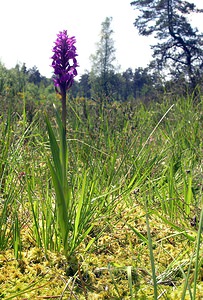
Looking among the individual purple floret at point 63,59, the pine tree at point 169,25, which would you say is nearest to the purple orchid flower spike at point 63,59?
the individual purple floret at point 63,59

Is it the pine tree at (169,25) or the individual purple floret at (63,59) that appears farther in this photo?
the pine tree at (169,25)

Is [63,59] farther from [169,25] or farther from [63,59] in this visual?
[169,25]

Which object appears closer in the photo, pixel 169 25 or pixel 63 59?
pixel 63 59

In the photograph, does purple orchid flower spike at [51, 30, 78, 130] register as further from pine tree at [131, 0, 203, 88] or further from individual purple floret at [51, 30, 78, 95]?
pine tree at [131, 0, 203, 88]

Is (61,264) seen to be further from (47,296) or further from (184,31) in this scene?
(184,31)

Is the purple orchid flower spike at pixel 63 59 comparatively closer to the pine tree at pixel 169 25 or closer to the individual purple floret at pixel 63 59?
the individual purple floret at pixel 63 59

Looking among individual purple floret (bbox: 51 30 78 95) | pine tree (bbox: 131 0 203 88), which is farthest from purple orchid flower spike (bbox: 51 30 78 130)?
pine tree (bbox: 131 0 203 88)

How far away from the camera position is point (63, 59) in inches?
50.1

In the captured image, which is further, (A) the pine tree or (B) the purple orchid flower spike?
(A) the pine tree

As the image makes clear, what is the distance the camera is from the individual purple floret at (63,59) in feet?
4.14

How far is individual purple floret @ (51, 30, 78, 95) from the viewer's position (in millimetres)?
1261

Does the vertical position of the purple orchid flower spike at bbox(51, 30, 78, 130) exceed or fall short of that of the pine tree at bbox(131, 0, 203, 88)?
it falls short

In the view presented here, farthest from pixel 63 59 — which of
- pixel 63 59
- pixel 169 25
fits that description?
pixel 169 25

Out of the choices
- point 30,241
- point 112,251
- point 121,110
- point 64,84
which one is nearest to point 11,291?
point 30,241
